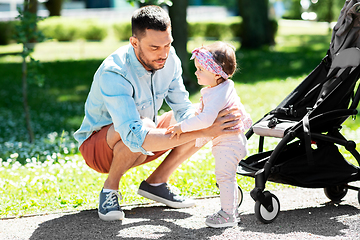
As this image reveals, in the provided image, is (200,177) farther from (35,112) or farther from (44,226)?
(35,112)

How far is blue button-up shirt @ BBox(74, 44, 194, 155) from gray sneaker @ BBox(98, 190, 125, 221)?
486 mm

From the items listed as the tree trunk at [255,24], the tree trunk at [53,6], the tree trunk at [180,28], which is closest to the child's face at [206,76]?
the tree trunk at [180,28]

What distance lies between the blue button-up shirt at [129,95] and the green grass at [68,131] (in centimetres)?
60

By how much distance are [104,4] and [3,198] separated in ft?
143

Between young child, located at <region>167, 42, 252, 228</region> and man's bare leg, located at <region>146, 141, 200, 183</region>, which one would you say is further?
man's bare leg, located at <region>146, 141, 200, 183</region>

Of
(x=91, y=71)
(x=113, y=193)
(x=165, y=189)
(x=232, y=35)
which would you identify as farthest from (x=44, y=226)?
(x=232, y=35)

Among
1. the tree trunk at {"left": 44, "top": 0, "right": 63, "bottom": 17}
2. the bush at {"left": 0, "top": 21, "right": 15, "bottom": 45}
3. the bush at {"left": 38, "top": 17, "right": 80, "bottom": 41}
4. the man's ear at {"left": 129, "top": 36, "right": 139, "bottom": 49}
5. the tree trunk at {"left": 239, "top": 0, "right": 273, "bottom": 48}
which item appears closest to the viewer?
the man's ear at {"left": 129, "top": 36, "right": 139, "bottom": 49}

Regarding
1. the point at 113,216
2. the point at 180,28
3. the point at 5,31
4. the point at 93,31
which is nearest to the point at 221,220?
the point at 113,216

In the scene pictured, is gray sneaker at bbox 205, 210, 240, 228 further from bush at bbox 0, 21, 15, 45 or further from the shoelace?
bush at bbox 0, 21, 15, 45

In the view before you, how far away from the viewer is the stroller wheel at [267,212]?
3.25 metres

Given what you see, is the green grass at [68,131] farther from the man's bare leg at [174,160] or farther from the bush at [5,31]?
the bush at [5,31]

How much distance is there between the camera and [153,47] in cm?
329

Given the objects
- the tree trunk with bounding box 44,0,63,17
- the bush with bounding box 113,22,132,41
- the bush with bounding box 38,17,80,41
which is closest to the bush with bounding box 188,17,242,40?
the bush with bounding box 113,22,132,41

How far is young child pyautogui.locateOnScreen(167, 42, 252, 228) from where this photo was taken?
3125 mm
